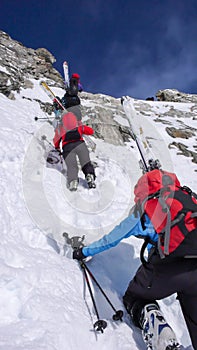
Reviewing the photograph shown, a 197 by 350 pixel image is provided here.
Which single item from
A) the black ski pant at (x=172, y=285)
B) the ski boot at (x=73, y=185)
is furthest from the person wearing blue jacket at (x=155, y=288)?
the ski boot at (x=73, y=185)

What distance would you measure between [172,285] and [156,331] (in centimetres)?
49

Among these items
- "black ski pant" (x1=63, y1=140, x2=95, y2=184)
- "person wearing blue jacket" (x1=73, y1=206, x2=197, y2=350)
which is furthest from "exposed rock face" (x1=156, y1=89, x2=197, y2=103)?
"person wearing blue jacket" (x1=73, y1=206, x2=197, y2=350)

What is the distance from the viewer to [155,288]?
2.75m

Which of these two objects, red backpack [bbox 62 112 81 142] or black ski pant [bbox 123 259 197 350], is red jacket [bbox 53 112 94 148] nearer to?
red backpack [bbox 62 112 81 142]

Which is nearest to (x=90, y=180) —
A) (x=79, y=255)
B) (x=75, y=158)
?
(x=75, y=158)

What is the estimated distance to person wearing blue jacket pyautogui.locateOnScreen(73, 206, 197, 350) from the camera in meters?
2.51

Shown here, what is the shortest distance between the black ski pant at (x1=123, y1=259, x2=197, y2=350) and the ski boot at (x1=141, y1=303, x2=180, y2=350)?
17 cm

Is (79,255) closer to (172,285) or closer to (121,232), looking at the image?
(121,232)

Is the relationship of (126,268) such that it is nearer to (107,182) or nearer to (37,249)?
(37,249)

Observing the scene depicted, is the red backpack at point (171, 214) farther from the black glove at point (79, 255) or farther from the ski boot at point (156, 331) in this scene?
the black glove at point (79, 255)

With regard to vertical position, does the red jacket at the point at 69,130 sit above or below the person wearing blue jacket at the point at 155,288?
above

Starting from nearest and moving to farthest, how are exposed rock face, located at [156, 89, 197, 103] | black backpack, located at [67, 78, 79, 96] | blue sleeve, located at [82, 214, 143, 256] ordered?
blue sleeve, located at [82, 214, 143, 256] → black backpack, located at [67, 78, 79, 96] → exposed rock face, located at [156, 89, 197, 103]

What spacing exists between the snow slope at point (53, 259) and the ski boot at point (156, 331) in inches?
8.6

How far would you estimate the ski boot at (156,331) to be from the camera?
2.28 m
